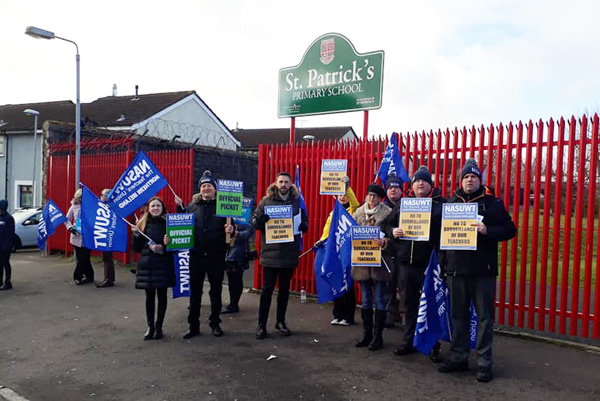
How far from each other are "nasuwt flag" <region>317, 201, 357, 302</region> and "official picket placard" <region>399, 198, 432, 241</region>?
0.99 metres

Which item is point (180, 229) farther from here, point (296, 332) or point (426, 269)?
point (426, 269)

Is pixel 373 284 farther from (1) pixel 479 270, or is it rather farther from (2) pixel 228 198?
(2) pixel 228 198

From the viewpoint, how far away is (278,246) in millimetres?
5832

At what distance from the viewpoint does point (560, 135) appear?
552 centimetres

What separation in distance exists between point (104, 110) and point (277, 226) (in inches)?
1146

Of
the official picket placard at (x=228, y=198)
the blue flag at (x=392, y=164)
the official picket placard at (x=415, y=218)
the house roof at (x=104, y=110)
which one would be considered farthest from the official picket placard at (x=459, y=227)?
the house roof at (x=104, y=110)

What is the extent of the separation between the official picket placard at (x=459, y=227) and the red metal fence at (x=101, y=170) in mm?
7075

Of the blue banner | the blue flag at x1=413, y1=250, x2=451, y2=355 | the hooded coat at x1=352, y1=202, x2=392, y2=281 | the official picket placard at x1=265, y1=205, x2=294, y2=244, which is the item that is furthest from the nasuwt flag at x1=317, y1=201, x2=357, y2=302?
the blue banner

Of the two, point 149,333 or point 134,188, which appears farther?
point 134,188

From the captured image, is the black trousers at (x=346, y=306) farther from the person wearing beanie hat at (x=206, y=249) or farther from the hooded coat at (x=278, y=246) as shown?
the person wearing beanie hat at (x=206, y=249)

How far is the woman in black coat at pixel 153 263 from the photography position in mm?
5789

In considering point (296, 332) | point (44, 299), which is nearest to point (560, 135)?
point (296, 332)

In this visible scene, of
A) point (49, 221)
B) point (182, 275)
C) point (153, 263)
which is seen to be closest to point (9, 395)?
point (153, 263)

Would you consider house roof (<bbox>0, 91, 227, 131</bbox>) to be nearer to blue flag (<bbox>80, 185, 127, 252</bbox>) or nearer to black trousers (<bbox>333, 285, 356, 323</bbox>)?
blue flag (<bbox>80, 185, 127, 252</bbox>)
